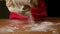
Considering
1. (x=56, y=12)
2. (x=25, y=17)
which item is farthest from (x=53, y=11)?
(x=25, y=17)

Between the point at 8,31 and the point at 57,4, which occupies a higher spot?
the point at 57,4

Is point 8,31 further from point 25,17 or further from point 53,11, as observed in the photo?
point 53,11

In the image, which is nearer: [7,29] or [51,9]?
[7,29]

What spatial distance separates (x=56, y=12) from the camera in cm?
130

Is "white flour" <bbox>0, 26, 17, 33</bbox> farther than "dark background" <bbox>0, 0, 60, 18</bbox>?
No

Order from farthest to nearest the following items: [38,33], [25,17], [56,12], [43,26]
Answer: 1. [56,12]
2. [25,17]
3. [43,26]
4. [38,33]

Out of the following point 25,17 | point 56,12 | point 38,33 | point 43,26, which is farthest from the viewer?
point 56,12

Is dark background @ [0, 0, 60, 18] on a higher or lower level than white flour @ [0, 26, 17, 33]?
higher

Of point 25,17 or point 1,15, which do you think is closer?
point 25,17

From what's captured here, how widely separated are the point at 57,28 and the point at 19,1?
10.3 inches

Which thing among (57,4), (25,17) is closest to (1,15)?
(25,17)

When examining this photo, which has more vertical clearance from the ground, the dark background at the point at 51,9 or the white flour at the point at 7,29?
the dark background at the point at 51,9

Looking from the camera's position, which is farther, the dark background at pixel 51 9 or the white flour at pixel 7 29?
the dark background at pixel 51 9

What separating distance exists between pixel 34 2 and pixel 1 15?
70cm
